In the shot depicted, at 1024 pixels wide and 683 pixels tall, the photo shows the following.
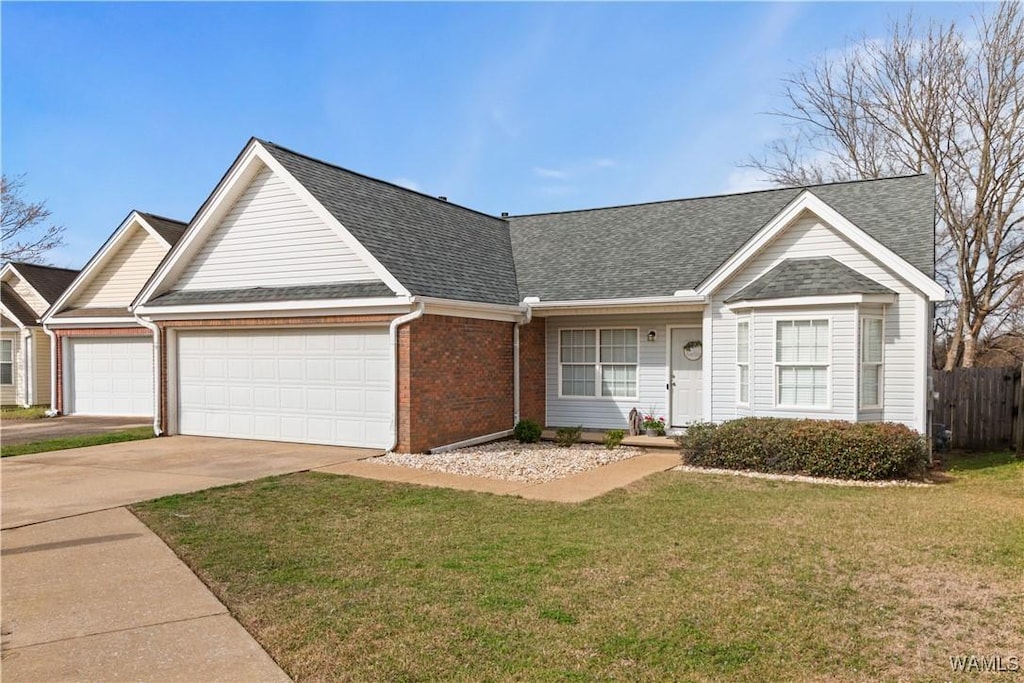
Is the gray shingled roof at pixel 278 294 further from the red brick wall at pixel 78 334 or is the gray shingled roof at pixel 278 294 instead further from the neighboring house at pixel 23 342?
the neighboring house at pixel 23 342

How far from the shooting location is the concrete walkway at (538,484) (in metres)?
9.39

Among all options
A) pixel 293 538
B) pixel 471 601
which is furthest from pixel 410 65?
pixel 471 601

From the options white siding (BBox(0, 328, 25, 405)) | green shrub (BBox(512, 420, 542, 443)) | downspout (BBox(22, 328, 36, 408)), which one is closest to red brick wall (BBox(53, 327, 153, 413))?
downspout (BBox(22, 328, 36, 408))

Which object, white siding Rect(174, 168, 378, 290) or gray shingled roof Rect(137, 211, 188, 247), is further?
gray shingled roof Rect(137, 211, 188, 247)

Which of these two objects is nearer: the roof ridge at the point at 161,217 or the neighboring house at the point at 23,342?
the roof ridge at the point at 161,217

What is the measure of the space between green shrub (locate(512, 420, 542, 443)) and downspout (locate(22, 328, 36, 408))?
18418 millimetres

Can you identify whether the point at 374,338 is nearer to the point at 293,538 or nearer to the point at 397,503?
the point at 397,503

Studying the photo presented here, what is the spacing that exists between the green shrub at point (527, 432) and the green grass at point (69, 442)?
27.5ft

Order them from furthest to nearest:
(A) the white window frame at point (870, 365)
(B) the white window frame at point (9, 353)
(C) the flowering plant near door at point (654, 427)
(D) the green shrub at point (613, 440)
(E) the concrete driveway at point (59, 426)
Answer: (B) the white window frame at point (9, 353)
(E) the concrete driveway at point (59, 426)
(C) the flowering plant near door at point (654, 427)
(D) the green shrub at point (613, 440)
(A) the white window frame at point (870, 365)

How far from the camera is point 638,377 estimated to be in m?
15.6

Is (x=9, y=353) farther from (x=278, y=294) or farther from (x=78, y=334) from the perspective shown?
(x=278, y=294)

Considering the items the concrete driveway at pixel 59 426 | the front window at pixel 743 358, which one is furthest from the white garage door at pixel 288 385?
the front window at pixel 743 358

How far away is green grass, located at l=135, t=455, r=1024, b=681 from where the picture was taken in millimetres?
4316

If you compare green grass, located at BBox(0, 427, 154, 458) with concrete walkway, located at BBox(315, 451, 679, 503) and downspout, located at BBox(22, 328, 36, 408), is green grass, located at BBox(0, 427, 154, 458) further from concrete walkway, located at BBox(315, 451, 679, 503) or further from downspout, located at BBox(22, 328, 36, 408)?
downspout, located at BBox(22, 328, 36, 408)
